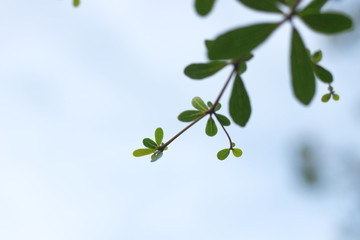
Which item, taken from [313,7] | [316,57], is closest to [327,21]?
[313,7]

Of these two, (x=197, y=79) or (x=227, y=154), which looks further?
(x=227, y=154)

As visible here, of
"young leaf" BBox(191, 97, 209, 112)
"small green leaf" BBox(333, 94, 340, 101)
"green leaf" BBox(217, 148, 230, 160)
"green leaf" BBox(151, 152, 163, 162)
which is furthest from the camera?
"small green leaf" BBox(333, 94, 340, 101)

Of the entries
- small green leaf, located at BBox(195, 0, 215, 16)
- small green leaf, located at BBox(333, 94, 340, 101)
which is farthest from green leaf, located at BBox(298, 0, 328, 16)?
small green leaf, located at BBox(333, 94, 340, 101)

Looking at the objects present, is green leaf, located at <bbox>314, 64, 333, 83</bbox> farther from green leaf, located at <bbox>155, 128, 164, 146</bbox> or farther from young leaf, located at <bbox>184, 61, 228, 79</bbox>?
green leaf, located at <bbox>155, 128, 164, 146</bbox>

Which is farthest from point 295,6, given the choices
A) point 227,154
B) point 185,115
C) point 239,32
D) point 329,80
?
point 227,154

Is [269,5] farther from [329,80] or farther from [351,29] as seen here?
[329,80]
